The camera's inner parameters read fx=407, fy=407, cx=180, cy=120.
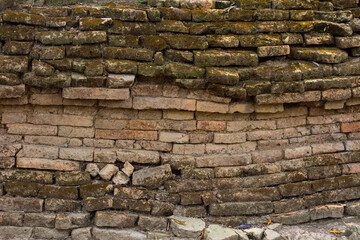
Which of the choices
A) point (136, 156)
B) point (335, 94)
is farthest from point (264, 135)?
point (136, 156)

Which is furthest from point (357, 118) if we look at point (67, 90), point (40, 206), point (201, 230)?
point (40, 206)

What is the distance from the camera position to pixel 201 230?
5.17 meters

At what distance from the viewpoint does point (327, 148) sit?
5941 mm

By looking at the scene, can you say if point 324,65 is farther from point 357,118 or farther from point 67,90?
point 67,90

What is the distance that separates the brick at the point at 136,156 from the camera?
548 centimetres

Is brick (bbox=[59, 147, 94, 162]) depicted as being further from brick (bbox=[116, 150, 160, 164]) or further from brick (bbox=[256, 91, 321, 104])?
brick (bbox=[256, 91, 321, 104])

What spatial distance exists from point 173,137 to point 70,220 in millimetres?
1710

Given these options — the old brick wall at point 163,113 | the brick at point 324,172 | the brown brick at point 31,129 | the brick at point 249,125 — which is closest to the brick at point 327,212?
the old brick wall at point 163,113

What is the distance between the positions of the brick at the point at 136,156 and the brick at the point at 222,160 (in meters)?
0.60

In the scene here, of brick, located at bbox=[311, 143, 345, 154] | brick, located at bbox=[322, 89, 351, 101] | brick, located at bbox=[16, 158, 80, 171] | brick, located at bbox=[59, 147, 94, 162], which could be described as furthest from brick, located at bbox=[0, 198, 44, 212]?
brick, located at bbox=[322, 89, 351, 101]

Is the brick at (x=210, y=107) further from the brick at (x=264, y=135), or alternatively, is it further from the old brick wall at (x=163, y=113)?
the brick at (x=264, y=135)

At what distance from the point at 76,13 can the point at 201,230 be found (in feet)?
10.9

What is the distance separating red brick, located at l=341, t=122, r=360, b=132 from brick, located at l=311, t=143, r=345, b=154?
0.26m

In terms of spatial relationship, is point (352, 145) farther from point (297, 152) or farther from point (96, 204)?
point (96, 204)
